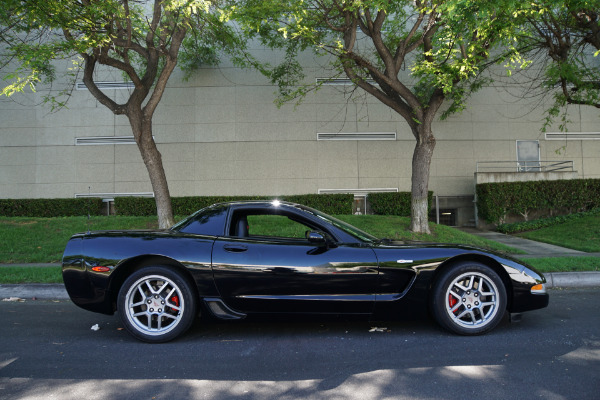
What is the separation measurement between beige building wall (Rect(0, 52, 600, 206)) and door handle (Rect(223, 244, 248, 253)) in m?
12.2

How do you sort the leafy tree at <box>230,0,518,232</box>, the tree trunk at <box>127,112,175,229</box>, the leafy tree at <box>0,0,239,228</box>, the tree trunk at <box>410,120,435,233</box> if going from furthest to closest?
the tree trunk at <box>410,120,435,233</box>, the tree trunk at <box>127,112,175,229</box>, the leafy tree at <box>0,0,239,228</box>, the leafy tree at <box>230,0,518,232</box>

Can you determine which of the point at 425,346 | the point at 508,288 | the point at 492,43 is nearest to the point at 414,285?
the point at 425,346

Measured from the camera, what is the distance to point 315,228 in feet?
13.1

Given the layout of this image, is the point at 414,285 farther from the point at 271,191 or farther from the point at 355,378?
the point at 271,191

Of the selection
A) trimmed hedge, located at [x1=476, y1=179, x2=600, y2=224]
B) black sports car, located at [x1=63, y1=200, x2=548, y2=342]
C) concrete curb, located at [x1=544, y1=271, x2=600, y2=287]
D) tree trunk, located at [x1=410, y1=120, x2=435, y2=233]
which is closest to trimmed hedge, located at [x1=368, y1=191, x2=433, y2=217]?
trimmed hedge, located at [x1=476, y1=179, x2=600, y2=224]

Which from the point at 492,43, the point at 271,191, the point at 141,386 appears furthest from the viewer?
the point at 271,191

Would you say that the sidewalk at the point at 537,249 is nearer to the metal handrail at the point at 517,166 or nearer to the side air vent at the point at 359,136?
the metal handrail at the point at 517,166

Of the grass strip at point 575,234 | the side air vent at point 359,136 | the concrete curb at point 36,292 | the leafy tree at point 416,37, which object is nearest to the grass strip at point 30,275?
the concrete curb at point 36,292

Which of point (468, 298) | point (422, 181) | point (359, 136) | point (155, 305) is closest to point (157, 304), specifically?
point (155, 305)

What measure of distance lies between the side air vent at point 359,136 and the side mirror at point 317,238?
12.7 meters

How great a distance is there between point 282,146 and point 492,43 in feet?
30.3

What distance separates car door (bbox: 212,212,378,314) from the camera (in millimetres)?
3670

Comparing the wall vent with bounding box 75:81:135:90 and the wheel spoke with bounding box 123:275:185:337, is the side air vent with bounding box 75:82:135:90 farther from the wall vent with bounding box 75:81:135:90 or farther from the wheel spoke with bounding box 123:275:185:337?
the wheel spoke with bounding box 123:275:185:337

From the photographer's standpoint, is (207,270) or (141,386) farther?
(207,270)
